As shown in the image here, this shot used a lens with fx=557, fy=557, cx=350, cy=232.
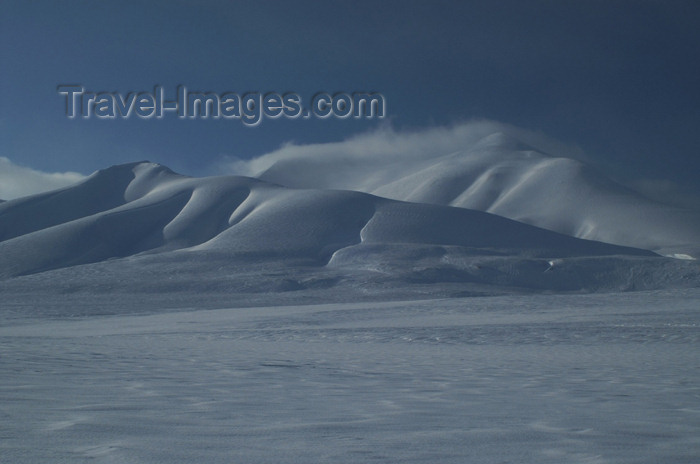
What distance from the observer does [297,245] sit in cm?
7188

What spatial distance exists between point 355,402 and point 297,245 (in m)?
66.4

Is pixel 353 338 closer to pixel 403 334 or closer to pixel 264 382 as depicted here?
pixel 403 334

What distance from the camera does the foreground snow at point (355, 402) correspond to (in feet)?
12.7

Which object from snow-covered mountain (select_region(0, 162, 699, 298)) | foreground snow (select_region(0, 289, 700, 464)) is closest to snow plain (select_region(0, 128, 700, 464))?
foreground snow (select_region(0, 289, 700, 464))

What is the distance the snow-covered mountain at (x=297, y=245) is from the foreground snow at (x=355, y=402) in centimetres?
4011

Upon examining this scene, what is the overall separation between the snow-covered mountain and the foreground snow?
4011 centimetres

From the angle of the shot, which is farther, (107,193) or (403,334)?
(107,193)

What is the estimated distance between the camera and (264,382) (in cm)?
732

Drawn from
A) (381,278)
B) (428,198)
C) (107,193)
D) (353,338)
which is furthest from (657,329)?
(428,198)

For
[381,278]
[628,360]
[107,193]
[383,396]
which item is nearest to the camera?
[383,396]

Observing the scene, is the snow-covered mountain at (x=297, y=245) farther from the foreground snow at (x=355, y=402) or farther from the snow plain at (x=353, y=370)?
the foreground snow at (x=355, y=402)

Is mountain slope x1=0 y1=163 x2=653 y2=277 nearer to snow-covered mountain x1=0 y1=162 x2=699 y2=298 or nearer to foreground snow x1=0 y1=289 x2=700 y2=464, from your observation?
snow-covered mountain x1=0 y1=162 x2=699 y2=298

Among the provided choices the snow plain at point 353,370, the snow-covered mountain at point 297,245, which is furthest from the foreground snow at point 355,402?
the snow-covered mountain at point 297,245

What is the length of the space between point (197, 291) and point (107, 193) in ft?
330
